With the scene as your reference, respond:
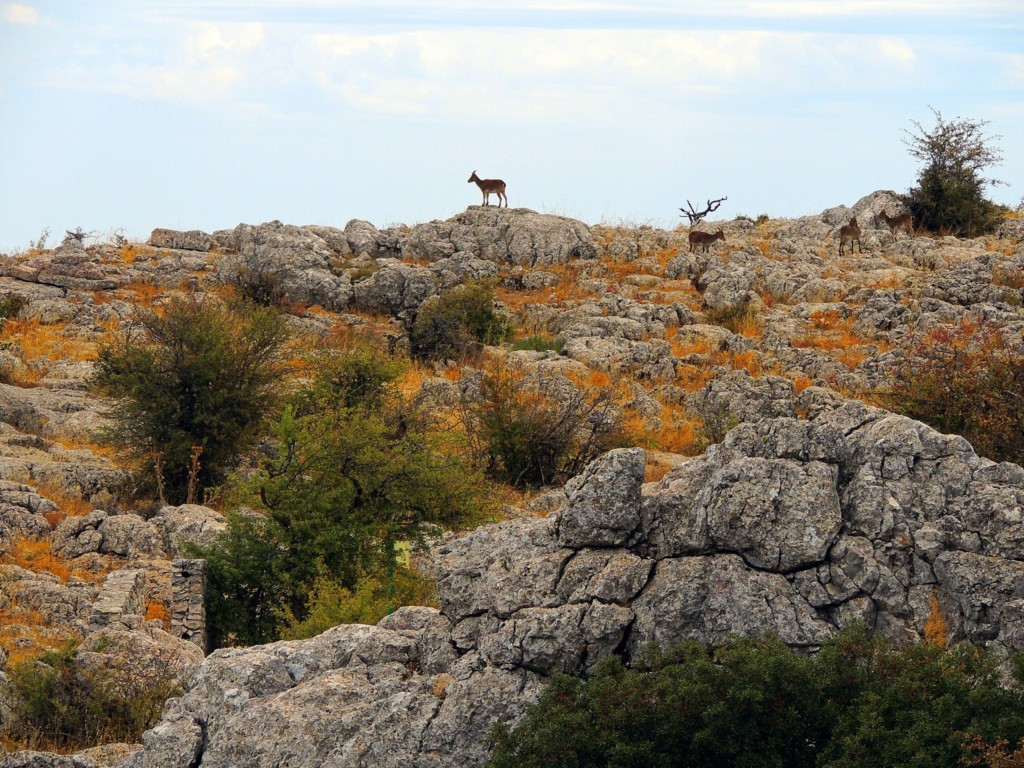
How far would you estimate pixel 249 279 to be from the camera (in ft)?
119

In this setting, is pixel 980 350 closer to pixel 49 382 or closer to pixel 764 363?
pixel 764 363

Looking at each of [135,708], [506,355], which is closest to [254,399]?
[506,355]

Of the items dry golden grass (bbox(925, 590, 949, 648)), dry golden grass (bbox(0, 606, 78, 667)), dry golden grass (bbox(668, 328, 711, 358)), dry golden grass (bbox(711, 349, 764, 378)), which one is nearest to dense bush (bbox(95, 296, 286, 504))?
dry golden grass (bbox(0, 606, 78, 667))

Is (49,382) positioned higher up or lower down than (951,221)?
lower down

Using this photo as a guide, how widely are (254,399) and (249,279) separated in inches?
536

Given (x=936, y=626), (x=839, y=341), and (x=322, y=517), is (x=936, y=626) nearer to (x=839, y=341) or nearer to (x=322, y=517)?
(x=322, y=517)

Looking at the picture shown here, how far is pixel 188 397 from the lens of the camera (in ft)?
75.8

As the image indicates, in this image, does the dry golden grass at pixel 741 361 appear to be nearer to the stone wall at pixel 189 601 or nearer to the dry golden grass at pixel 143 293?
the dry golden grass at pixel 143 293

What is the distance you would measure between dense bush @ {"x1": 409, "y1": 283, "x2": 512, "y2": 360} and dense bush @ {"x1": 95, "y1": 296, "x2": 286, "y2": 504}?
28.1ft

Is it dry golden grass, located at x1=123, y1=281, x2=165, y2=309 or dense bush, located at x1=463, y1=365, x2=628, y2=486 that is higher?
dry golden grass, located at x1=123, y1=281, x2=165, y2=309

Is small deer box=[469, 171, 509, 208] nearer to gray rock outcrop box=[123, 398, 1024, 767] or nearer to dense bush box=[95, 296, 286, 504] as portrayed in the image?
dense bush box=[95, 296, 286, 504]

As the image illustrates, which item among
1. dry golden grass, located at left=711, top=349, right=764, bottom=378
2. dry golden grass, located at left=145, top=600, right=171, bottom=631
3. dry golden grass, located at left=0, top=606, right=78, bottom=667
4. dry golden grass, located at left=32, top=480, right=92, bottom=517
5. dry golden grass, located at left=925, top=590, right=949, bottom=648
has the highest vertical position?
dry golden grass, located at left=711, top=349, right=764, bottom=378

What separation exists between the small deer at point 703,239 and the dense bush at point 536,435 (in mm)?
16537

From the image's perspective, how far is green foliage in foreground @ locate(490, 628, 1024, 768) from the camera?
8938 mm
